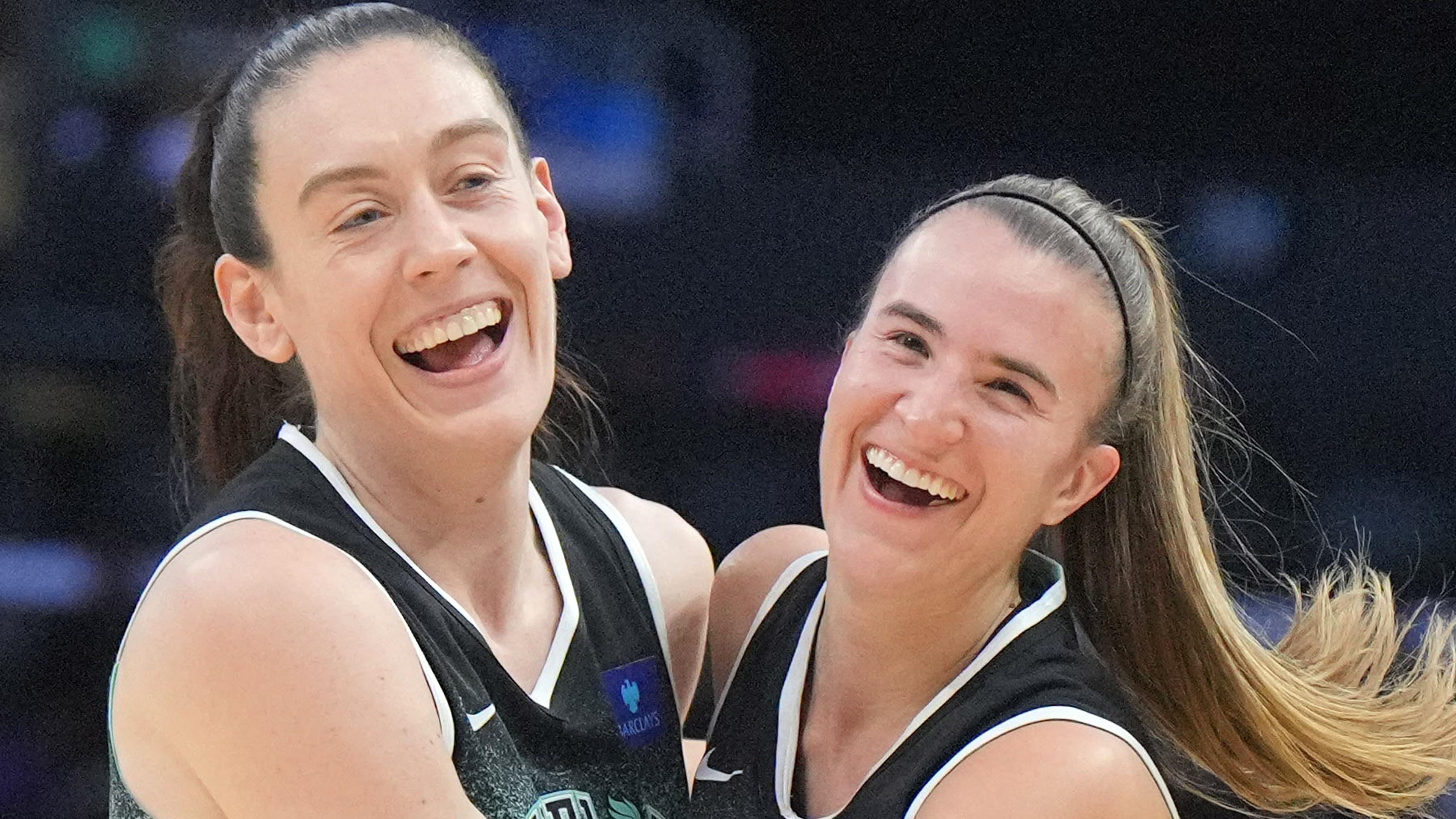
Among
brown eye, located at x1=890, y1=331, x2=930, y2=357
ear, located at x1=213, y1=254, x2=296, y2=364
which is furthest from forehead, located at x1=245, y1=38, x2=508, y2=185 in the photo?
brown eye, located at x1=890, y1=331, x2=930, y2=357

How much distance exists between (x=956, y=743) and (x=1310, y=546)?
4.84ft

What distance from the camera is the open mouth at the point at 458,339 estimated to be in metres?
1.77

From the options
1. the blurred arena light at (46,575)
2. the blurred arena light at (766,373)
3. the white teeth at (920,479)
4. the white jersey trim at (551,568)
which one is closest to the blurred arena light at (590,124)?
the blurred arena light at (766,373)

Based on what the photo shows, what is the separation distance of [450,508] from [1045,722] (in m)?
0.68

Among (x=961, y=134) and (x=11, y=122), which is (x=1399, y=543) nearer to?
(x=961, y=134)

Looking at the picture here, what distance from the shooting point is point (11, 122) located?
301 centimetres

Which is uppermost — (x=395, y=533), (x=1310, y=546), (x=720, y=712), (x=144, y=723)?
(x=395, y=533)

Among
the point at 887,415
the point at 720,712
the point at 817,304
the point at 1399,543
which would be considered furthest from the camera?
the point at 817,304

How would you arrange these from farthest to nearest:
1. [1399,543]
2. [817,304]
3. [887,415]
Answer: [817,304] < [1399,543] < [887,415]

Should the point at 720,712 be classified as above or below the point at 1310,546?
above

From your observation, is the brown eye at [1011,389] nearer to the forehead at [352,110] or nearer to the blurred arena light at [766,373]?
the forehead at [352,110]

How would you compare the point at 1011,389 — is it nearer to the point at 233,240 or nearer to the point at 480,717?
the point at 480,717

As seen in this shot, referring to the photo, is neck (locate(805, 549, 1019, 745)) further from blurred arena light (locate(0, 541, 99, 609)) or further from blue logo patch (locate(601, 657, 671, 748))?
blurred arena light (locate(0, 541, 99, 609))

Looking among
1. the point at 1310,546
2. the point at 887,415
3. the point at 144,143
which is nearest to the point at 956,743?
the point at 887,415
